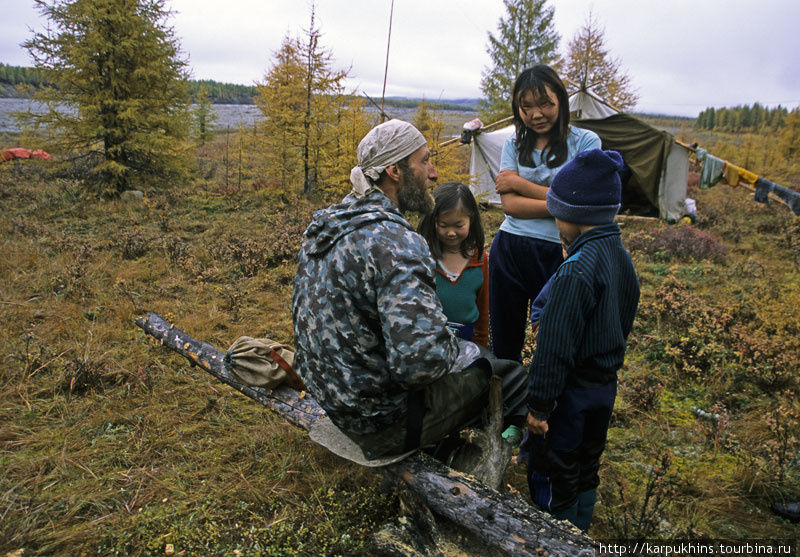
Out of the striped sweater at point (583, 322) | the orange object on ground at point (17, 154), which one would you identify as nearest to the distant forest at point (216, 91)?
the orange object on ground at point (17, 154)

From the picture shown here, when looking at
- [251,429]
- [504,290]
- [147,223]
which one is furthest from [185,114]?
[504,290]

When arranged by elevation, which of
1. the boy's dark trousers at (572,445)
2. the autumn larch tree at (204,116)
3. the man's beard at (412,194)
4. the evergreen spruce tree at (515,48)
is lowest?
the boy's dark trousers at (572,445)

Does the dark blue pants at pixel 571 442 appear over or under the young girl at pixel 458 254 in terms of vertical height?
under

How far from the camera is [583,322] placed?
1831mm

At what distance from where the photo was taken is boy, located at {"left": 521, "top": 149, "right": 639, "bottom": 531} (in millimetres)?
1816

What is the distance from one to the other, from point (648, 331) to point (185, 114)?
43.4ft

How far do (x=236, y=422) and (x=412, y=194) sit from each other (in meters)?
2.33

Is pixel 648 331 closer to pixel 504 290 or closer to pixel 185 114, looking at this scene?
pixel 504 290

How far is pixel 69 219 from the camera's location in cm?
928

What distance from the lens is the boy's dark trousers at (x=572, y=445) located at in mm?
1924

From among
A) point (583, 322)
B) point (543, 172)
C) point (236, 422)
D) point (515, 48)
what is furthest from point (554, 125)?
point (515, 48)

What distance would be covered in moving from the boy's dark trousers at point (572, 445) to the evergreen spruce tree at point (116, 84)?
12.7 meters

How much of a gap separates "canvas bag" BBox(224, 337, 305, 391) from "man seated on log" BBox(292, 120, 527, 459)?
1.03 meters

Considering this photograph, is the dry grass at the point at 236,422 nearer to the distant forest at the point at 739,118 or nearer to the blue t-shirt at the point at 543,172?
the blue t-shirt at the point at 543,172
